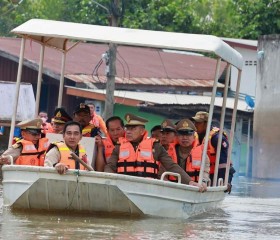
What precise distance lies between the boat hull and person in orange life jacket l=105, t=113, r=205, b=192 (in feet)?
1.20

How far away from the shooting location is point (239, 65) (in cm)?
1543

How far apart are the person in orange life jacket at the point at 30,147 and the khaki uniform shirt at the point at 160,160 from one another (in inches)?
34.0

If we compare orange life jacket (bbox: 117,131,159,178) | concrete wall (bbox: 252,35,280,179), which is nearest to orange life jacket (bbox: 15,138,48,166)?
orange life jacket (bbox: 117,131,159,178)

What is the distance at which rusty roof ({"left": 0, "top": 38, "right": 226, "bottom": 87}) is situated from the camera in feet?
106

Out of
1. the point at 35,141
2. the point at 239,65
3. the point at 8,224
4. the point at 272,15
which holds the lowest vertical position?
the point at 8,224

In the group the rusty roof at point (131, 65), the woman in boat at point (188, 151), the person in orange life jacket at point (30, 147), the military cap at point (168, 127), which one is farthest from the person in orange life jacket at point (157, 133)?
the rusty roof at point (131, 65)

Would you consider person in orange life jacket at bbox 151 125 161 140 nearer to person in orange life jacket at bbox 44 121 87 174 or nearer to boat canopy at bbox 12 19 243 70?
boat canopy at bbox 12 19 243 70

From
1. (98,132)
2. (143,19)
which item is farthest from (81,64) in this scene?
(98,132)

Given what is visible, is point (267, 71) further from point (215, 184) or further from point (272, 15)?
point (215, 184)

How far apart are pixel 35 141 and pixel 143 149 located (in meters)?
1.42

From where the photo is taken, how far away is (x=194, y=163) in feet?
48.6

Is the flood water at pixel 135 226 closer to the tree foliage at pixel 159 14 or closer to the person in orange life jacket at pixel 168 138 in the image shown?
the person in orange life jacket at pixel 168 138

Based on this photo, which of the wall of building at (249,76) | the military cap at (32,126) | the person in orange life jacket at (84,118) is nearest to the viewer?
the military cap at (32,126)

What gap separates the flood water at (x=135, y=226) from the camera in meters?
12.3
